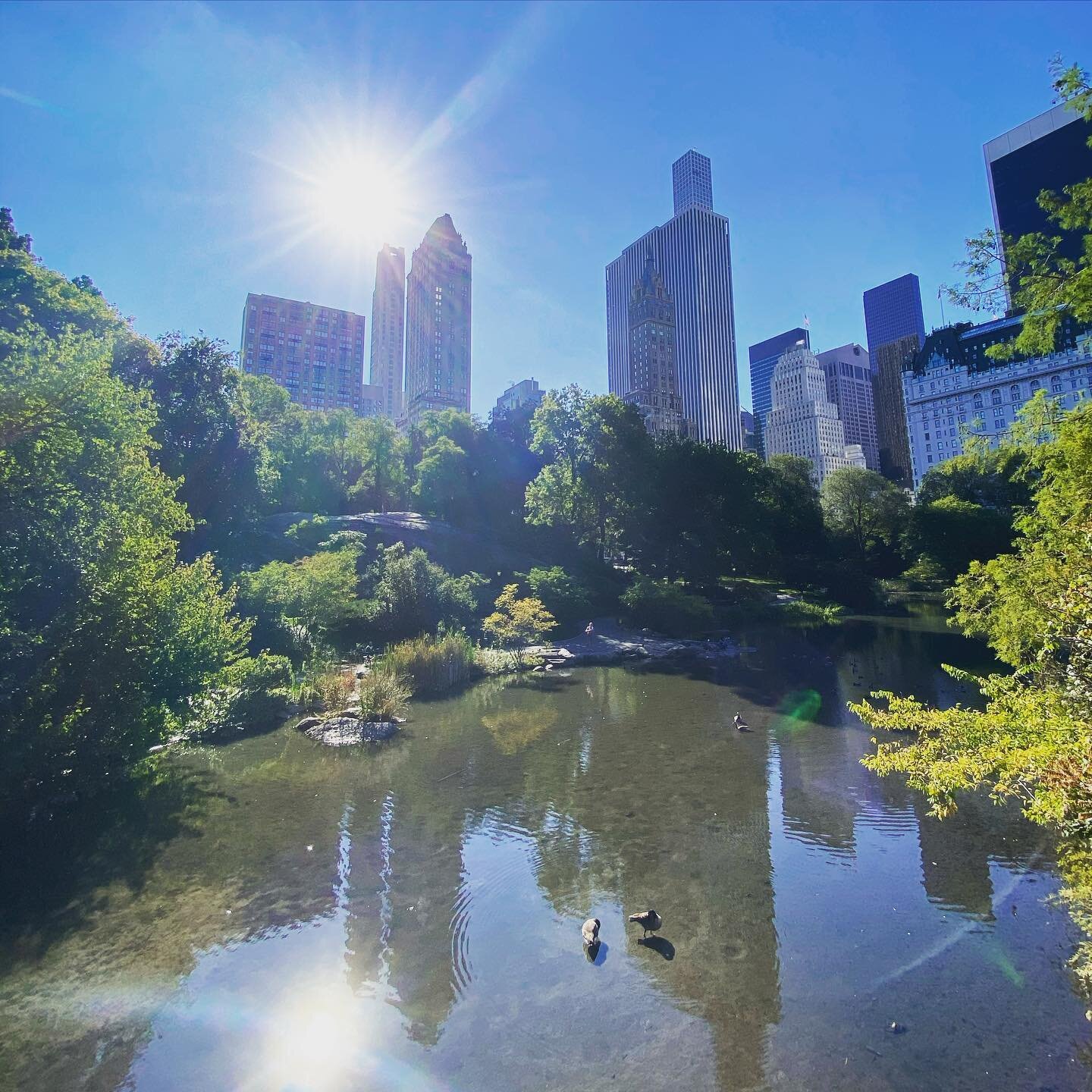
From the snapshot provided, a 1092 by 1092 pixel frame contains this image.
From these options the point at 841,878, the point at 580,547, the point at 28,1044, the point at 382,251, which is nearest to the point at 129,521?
the point at 28,1044

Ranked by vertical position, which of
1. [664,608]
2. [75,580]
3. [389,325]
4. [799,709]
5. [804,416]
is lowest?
[799,709]

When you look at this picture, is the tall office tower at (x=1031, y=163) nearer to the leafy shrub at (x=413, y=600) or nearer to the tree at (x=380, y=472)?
the tree at (x=380, y=472)

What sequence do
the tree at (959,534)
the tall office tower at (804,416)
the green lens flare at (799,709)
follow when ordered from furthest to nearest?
the tall office tower at (804,416) < the tree at (959,534) < the green lens flare at (799,709)

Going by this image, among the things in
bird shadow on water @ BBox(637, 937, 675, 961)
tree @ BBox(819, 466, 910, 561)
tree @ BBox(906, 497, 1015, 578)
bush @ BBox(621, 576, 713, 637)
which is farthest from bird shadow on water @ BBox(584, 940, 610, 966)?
tree @ BBox(819, 466, 910, 561)

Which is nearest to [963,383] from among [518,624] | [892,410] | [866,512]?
[892,410]

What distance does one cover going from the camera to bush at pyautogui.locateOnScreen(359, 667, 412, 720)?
17.3m

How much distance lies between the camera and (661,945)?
22.7ft

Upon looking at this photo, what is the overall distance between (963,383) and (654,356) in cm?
5415

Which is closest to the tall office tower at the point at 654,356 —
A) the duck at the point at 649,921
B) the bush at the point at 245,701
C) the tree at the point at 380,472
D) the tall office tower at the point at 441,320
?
the tall office tower at the point at 441,320

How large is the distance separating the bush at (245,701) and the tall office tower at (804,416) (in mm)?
168483

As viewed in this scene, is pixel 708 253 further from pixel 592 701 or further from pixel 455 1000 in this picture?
pixel 455 1000

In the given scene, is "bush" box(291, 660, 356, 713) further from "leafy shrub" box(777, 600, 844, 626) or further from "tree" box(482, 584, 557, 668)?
"leafy shrub" box(777, 600, 844, 626)

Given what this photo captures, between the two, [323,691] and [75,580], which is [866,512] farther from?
[75,580]

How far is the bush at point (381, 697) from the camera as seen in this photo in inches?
680
